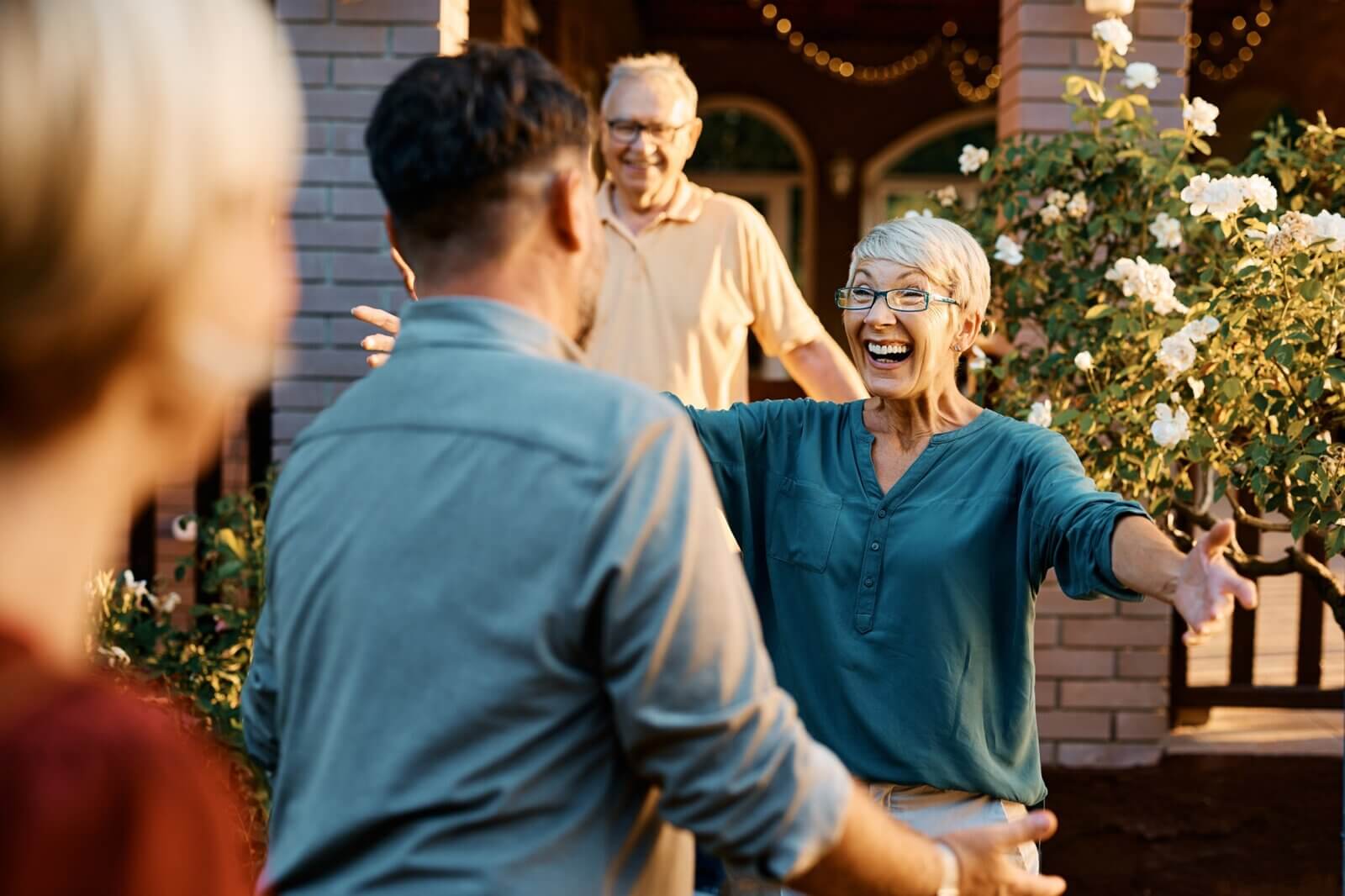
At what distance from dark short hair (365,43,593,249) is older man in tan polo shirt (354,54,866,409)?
2259mm

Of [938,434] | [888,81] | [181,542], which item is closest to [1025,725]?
[938,434]

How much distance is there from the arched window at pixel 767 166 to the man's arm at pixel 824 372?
354 inches

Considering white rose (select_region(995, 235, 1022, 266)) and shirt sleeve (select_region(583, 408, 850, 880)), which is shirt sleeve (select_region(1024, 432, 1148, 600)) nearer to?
shirt sleeve (select_region(583, 408, 850, 880))

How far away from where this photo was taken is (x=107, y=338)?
77cm

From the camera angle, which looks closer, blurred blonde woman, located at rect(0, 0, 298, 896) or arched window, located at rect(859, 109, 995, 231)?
blurred blonde woman, located at rect(0, 0, 298, 896)

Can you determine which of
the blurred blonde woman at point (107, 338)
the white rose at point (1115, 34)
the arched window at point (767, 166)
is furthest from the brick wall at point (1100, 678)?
the arched window at point (767, 166)

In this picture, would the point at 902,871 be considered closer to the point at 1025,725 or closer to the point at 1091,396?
the point at 1025,725

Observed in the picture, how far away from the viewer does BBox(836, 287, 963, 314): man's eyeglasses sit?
250 cm

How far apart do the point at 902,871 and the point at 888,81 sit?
11.9 meters

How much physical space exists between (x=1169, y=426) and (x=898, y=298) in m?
1.27

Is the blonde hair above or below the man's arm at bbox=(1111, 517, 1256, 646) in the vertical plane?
above

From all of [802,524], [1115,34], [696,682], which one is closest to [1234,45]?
[1115,34]

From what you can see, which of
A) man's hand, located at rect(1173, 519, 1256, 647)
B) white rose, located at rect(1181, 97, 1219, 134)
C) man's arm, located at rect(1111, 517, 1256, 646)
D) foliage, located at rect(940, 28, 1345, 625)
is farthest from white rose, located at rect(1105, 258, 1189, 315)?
man's hand, located at rect(1173, 519, 1256, 647)

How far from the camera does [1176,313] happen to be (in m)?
3.83
